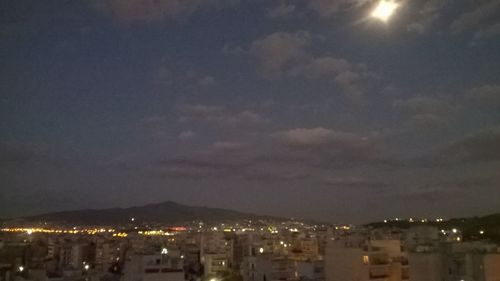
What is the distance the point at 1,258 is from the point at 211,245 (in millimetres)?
12892

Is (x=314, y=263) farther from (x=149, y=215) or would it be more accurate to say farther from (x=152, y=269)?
(x=149, y=215)

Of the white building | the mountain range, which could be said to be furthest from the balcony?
the mountain range

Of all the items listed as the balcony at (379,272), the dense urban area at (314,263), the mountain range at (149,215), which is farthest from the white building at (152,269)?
the mountain range at (149,215)

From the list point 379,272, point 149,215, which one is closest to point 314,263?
point 379,272

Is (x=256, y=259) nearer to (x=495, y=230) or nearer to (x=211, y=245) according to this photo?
(x=211, y=245)

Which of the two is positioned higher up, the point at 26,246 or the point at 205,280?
the point at 26,246

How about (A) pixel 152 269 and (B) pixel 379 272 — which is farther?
(A) pixel 152 269

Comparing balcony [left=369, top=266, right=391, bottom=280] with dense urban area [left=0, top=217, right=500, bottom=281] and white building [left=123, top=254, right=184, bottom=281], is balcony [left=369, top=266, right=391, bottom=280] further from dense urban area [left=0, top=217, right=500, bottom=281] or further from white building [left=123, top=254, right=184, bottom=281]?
white building [left=123, top=254, right=184, bottom=281]

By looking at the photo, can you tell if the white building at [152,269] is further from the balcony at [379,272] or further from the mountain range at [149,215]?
the mountain range at [149,215]

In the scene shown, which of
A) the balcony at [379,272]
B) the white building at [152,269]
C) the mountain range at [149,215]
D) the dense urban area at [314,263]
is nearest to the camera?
the dense urban area at [314,263]

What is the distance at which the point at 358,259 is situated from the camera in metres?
12.5

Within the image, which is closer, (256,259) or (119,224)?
(256,259)

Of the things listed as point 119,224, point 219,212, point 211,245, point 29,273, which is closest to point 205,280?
point 29,273

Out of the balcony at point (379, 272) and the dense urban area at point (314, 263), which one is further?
the balcony at point (379, 272)
